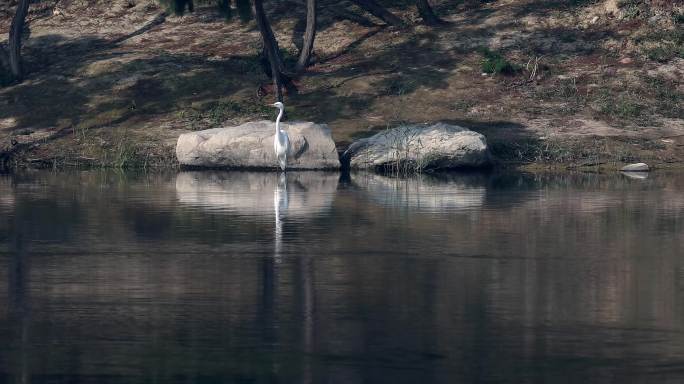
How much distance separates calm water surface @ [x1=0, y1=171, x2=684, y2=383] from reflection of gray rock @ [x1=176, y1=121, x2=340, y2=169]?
8.65 meters

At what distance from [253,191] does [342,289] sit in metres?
14.5

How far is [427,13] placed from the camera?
51.2m

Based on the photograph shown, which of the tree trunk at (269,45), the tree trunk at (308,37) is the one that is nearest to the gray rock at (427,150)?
the tree trunk at (269,45)

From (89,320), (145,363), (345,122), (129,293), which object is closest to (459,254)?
(129,293)

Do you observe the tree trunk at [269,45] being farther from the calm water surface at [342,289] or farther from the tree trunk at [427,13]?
the calm water surface at [342,289]

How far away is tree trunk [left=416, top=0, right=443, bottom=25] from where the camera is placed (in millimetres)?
51188

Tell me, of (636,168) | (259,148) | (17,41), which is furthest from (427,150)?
(17,41)

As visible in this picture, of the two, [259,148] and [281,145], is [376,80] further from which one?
[281,145]

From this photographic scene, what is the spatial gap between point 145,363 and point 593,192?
1923cm

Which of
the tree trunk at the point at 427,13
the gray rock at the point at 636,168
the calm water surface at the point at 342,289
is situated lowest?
the calm water surface at the point at 342,289

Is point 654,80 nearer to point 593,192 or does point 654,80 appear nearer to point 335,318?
point 593,192

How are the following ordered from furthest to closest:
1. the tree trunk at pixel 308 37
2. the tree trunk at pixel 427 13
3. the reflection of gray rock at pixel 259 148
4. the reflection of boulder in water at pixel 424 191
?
the tree trunk at pixel 427 13
the tree trunk at pixel 308 37
the reflection of gray rock at pixel 259 148
the reflection of boulder in water at pixel 424 191

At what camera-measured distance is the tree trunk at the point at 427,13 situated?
51.2 m

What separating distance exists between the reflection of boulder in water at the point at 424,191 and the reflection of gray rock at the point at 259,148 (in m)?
1.70
